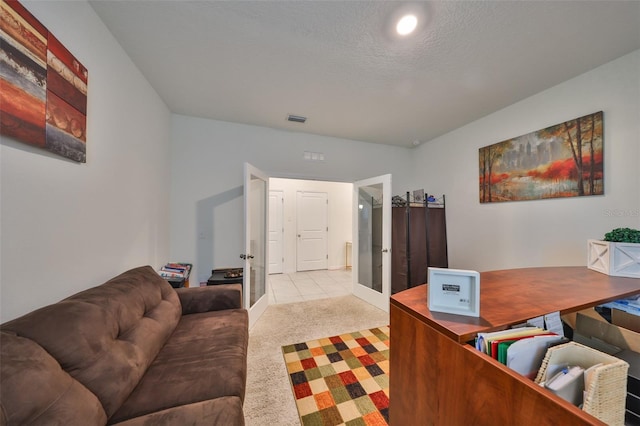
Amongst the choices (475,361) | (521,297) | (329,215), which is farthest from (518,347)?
(329,215)

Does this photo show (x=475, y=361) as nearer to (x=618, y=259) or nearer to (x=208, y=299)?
(x=618, y=259)

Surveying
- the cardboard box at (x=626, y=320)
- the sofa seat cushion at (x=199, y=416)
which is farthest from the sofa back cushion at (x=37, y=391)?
the cardboard box at (x=626, y=320)

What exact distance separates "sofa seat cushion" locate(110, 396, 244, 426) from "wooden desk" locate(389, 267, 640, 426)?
75cm

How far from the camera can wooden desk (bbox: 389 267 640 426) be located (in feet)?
1.99

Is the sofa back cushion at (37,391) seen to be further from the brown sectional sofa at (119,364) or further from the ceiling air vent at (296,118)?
the ceiling air vent at (296,118)

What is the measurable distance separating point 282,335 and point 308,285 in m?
1.88

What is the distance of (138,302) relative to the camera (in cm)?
137

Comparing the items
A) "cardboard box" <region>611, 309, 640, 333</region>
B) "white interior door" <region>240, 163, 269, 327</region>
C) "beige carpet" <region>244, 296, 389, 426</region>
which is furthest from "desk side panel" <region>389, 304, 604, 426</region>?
"white interior door" <region>240, 163, 269, 327</region>

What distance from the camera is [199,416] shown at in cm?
85

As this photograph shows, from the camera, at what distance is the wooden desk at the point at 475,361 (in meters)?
0.61

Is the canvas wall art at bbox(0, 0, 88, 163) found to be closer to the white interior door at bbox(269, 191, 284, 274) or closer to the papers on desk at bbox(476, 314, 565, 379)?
the papers on desk at bbox(476, 314, 565, 379)

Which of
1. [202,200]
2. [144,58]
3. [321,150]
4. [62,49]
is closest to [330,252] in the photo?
[321,150]

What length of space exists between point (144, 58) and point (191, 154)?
126cm

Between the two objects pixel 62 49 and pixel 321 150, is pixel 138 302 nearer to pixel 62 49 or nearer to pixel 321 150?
pixel 62 49
